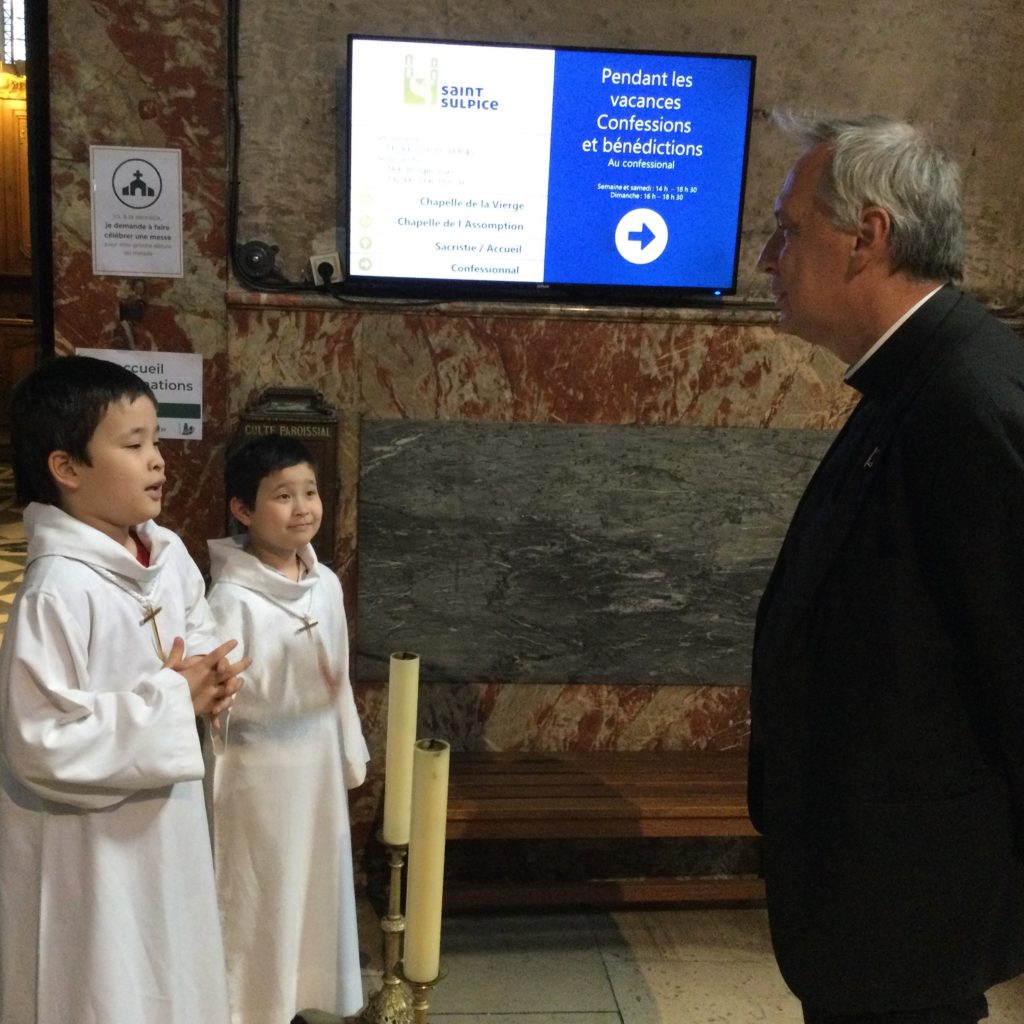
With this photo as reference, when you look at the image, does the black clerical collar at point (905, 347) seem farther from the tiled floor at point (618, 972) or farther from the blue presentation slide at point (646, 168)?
the tiled floor at point (618, 972)

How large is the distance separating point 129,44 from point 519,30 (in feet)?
3.44

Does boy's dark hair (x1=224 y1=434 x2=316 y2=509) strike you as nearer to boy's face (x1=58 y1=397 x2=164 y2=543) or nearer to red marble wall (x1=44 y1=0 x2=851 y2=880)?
boy's face (x1=58 y1=397 x2=164 y2=543)

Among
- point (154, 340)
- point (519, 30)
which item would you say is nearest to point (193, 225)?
point (154, 340)

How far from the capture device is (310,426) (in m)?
2.79

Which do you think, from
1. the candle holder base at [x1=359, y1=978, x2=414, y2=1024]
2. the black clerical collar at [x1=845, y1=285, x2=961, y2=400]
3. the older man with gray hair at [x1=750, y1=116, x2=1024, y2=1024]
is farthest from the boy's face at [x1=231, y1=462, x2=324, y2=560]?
the black clerical collar at [x1=845, y1=285, x2=961, y2=400]

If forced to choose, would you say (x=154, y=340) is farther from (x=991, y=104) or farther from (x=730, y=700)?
(x=991, y=104)

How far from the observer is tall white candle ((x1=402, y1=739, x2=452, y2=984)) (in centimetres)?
122

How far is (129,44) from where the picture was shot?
103 inches

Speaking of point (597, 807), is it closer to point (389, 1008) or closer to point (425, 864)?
point (389, 1008)

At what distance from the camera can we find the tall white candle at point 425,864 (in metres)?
1.22

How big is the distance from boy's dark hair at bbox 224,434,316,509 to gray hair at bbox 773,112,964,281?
4.02 ft

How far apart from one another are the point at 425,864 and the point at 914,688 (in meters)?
0.68

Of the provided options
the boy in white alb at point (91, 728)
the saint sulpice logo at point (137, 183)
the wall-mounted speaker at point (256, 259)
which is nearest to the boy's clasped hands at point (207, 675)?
the boy in white alb at point (91, 728)

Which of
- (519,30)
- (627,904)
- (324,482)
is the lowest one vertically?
(627,904)
